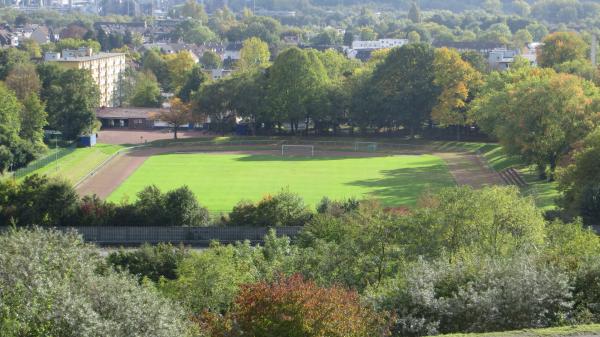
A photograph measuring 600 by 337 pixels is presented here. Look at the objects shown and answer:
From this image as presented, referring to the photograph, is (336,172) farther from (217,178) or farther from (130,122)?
(130,122)

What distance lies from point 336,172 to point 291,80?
55.6 ft

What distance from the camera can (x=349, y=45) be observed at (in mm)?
166375

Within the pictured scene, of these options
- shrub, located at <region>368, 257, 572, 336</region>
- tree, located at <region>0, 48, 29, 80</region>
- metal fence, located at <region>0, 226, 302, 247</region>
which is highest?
tree, located at <region>0, 48, 29, 80</region>

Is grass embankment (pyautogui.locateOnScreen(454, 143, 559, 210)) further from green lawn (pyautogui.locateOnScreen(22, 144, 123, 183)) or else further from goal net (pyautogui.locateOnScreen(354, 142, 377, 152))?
green lawn (pyautogui.locateOnScreen(22, 144, 123, 183))

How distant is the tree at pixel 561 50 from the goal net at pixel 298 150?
85.9 ft

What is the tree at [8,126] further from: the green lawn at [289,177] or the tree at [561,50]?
the tree at [561,50]

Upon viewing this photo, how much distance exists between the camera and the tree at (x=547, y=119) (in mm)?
57312

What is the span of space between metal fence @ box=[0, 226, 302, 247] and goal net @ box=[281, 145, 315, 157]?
107 ft

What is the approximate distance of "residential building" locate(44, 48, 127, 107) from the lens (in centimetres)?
10369

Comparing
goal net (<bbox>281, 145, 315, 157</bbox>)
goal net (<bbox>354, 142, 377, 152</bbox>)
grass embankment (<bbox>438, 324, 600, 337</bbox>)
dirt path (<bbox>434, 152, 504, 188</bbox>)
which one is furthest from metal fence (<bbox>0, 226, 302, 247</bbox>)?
goal net (<bbox>354, 142, 377, 152</bbox>)

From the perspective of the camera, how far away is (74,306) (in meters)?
19.1

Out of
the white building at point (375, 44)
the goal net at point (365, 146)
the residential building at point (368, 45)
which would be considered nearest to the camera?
the goal net at point (365, 146)

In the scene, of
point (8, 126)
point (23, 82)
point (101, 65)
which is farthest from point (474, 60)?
point (101, 65)

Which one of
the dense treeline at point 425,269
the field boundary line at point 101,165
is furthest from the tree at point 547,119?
the field boundary line at point 101,165
